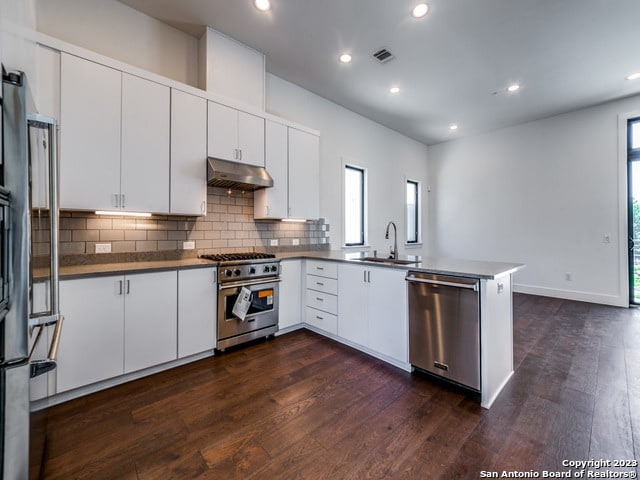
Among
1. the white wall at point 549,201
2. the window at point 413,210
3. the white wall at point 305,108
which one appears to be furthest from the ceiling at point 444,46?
the window at point 413,210

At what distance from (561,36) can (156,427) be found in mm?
5027

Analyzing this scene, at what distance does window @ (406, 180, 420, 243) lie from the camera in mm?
6445

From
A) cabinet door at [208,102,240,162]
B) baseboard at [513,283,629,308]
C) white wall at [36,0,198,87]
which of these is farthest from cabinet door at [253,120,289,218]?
baseboard at [513,283,629,308]

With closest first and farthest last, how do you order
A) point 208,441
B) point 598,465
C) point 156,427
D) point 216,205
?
point 598,465
point 208,441
point 156,427
point 216,205

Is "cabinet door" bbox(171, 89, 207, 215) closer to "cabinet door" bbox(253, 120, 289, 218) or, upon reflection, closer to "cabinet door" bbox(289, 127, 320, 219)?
"cabinet door" bbox(253, 120, 289, 218)

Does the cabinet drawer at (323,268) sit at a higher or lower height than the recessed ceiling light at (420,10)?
lower

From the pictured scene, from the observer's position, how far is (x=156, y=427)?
176 centimetres

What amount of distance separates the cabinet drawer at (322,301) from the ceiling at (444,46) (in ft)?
Result: 9.18

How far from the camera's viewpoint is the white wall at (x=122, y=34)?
232 cm

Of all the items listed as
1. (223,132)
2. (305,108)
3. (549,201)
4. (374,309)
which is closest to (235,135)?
(223,132)

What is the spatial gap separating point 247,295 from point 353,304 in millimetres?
1082

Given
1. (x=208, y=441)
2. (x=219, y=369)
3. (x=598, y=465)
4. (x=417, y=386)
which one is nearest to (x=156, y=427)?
(x=208, y=441)

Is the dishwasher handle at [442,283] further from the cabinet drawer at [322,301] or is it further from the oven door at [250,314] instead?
the oven door at [250,314]

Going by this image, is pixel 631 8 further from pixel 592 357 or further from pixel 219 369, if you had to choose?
pixel 219 369
